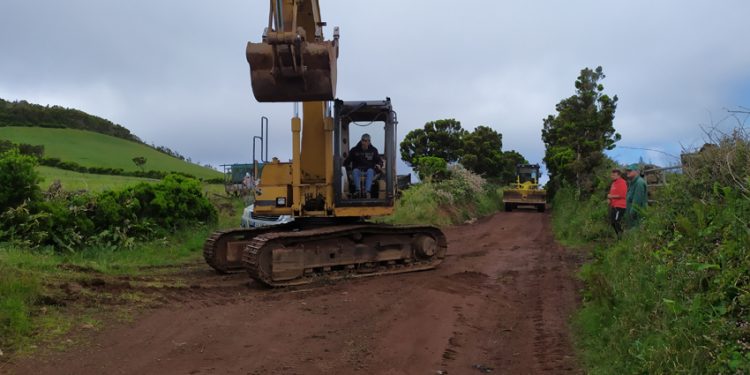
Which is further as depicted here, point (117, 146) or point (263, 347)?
point (117, 146)

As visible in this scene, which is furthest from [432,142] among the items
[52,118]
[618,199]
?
[52,118]

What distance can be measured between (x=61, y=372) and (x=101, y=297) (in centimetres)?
277

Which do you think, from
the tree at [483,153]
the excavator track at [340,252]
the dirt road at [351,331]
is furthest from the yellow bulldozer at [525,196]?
the dirt road at [351,331]

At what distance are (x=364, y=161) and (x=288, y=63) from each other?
257cm

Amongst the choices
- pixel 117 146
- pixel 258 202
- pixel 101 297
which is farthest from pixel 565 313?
pixel 117 146

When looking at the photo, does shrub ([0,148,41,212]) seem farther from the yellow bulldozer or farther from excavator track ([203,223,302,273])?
the yellow bulldozer

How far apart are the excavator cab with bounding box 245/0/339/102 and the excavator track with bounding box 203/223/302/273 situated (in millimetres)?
2615

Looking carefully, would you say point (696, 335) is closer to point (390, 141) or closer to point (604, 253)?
point (604, 253)

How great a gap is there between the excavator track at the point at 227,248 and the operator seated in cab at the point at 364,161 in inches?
55.3

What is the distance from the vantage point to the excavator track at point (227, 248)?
397 inches

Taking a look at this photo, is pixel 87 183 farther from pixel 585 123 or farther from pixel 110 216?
pixel 585 123

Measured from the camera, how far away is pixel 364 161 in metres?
10.1

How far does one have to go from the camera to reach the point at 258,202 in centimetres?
966

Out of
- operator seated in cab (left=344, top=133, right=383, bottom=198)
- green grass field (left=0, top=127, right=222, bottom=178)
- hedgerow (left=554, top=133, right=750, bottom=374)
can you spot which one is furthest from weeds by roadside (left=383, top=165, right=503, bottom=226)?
green grass field (left=0, top=127, right=222, bottom=178)
